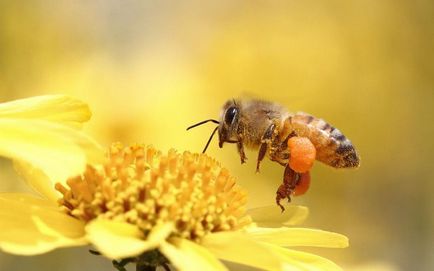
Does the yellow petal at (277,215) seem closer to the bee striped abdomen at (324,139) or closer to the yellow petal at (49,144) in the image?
the bee striped abdomen at (324,139)

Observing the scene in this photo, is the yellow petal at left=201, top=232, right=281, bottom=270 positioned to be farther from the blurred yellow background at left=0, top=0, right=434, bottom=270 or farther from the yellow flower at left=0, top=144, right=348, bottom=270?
the blurred yellow background at left=0, top=0, right=434, bottom=270

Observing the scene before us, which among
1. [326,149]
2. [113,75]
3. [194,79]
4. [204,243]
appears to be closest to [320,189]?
[194,79]

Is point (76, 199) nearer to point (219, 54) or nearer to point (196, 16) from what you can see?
point (219, 54)

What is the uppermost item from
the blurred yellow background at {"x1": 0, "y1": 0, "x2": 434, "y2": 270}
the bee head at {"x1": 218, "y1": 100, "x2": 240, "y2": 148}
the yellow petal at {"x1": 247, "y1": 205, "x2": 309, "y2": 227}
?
the blurred yellow background at {"x1": 0, "y1": 0, "x2": 434, "y2": 270}

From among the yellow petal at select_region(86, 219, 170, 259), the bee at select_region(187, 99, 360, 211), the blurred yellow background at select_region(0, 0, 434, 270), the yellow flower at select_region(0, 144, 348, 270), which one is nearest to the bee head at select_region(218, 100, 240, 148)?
the bee at select_region(187, 99, 360, 211)

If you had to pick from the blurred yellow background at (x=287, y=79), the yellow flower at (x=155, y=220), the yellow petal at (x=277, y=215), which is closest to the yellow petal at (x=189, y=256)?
the yellow flower at (x=155, y=220)

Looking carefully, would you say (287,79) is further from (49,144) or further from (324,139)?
(49,144)
